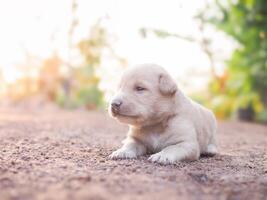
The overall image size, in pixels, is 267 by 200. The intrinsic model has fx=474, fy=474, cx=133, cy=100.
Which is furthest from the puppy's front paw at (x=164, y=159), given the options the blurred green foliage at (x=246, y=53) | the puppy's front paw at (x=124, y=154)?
the blurred green foliage at (x=246, y=53)

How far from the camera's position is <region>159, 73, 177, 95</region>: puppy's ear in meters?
3.96

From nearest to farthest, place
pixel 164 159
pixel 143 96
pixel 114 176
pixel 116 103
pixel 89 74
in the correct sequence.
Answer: pixel 114 176 < pixel 164 159 < pixel 116 103 < pixel 143 96 < pixel 89 74

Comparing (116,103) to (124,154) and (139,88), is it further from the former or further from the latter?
(124,154)

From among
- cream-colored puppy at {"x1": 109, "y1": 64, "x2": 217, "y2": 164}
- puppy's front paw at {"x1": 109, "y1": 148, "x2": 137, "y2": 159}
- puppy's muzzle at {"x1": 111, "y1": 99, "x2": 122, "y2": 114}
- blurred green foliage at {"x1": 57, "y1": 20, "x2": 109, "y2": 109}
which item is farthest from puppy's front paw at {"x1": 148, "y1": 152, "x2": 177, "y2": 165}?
blurred green foliage at {"x1": 57, "y1": 20, "x2": 109, "y2": 109}

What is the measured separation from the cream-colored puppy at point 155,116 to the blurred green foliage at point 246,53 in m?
7.93

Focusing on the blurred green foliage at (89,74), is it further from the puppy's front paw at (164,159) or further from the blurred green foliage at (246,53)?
the puppy's front paw at (164,159)

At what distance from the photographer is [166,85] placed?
3967mm

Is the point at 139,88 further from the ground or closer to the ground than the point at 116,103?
further from the ground

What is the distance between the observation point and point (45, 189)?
2535 millimetres

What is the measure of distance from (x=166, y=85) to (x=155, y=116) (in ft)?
0.91

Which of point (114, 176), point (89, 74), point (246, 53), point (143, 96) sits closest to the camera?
point (114, 176)

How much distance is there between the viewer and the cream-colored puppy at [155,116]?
380cm

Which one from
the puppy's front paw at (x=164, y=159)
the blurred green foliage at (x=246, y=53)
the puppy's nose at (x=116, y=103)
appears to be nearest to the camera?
the puppy's front paw at (x=164, y=159)

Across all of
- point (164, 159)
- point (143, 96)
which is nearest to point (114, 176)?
point (164, 159)
